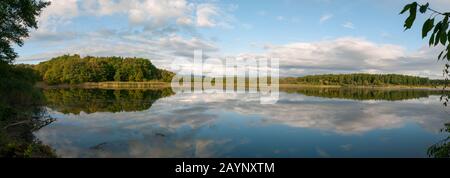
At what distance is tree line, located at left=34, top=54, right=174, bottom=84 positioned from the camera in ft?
363

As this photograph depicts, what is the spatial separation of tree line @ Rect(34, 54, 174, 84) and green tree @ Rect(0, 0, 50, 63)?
9158 cm

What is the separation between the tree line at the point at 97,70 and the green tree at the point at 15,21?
91.6m

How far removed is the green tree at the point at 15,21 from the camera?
880 inches

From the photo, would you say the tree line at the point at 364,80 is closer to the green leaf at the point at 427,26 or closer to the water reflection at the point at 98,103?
the water reflection at the point at 98,103

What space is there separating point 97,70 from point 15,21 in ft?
328

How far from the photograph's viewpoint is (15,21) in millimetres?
23484

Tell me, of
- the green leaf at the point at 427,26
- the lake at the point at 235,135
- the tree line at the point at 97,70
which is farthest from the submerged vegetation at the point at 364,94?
the tree line at the point at 97,70

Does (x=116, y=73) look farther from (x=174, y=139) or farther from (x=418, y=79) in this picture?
(x=418, y=79)

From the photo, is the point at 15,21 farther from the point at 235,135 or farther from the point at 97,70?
the point at 97,70

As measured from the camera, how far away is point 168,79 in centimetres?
13750

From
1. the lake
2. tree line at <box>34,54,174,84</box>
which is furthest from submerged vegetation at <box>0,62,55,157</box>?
tree line at <box>34,54,174,84</box>
